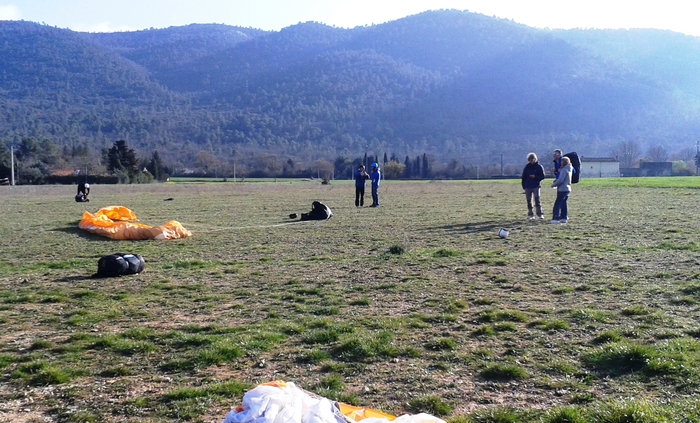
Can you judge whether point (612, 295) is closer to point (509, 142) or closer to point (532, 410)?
point (532, 410)

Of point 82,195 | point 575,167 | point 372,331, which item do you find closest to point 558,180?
point 575,167

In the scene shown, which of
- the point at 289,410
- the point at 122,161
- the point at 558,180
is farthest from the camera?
the point at 122,161

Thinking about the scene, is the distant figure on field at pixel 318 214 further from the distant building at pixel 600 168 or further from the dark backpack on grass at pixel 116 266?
the distant building at pixel 600 168

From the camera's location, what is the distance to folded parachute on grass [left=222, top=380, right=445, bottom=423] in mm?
3680

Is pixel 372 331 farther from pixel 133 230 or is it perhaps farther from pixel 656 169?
pixel 656 169

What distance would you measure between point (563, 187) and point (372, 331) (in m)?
12.0

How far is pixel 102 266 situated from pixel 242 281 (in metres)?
2.57

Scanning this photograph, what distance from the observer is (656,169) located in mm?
112312

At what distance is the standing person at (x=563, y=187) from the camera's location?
17047mm

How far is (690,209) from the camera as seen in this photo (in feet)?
73.9

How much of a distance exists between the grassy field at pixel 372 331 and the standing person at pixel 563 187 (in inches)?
138

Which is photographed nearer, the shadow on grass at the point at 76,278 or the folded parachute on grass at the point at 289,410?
the folded parachute on grass at the point at 289,410

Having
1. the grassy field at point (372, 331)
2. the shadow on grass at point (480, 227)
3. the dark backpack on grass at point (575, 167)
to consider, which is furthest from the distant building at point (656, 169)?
the grassy field at point (372, 331)

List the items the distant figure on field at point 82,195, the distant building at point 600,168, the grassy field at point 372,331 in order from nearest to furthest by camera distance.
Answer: the grassy field at point 372,331 → the distant figure on field at point 82,195 → the distant building at point 600,168
